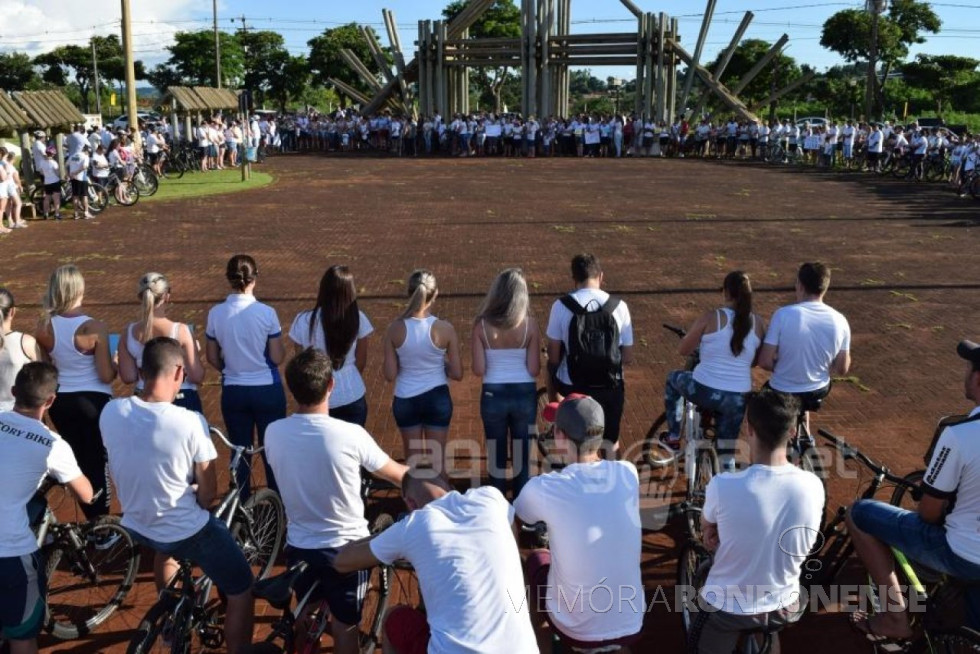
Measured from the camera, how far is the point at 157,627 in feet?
12.3

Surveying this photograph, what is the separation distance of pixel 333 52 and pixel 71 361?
7016cm

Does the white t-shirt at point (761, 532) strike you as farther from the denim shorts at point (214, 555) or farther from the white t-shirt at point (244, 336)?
the white t-shirt at point (244, 336)

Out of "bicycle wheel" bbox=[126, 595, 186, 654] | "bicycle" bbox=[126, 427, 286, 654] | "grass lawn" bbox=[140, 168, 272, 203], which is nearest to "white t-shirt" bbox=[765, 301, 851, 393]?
"bicycle" bbox=[126, 427, 286, 654]

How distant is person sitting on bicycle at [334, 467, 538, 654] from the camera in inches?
115

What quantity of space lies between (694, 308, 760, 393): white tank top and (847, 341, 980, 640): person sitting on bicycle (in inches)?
59.9

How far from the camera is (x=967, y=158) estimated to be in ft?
75.0

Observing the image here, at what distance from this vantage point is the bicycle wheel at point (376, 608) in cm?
432

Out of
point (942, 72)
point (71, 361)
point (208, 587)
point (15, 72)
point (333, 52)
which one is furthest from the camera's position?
point (15, 72)

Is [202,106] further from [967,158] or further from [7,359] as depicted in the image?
[7,359]

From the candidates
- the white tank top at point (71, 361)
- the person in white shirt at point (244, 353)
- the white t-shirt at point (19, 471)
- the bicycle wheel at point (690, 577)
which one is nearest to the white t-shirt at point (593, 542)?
the bicycle wheel at point (690, 577)

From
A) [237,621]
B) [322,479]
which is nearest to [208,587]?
[237,621]

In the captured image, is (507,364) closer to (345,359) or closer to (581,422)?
(345,359)

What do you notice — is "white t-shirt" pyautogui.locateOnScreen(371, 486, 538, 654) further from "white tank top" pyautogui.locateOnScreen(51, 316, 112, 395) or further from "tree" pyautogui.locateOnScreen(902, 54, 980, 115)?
"tree" pyautogui.locateOnScreen(902, 54, 980, 115)

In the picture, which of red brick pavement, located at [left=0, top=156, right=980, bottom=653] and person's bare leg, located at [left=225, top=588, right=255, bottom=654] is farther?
red brick pavement, located at [left=0, top=156, right=980, bottom=653]
